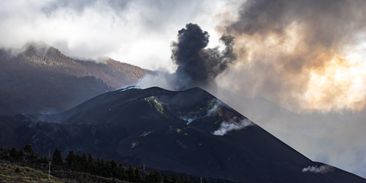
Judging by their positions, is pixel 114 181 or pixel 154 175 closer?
pixel 114 181

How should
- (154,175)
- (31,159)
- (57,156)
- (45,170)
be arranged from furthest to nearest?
(154,175), (57,156), (31,159), (45,170)

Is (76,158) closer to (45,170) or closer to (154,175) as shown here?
(154,175)

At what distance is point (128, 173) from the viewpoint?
128 m

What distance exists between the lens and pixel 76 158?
135m

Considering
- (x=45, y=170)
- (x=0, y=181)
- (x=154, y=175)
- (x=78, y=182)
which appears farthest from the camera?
(x=154, y=175)

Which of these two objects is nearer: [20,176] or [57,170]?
[20,176]

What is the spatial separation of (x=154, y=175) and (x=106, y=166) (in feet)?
39.4

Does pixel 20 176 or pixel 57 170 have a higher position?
pixel 57 170

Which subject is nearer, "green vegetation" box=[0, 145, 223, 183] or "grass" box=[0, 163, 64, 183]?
"grass" box=[0, 163, 64, 183]

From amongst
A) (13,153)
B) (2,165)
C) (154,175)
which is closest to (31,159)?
(13,153)

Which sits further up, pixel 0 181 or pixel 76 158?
pixel 76 158

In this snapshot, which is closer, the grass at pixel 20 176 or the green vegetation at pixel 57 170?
the grass at pixel 20 176

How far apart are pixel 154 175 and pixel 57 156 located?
931 inches

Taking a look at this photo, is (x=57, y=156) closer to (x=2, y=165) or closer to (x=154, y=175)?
(x=154, y=175)
